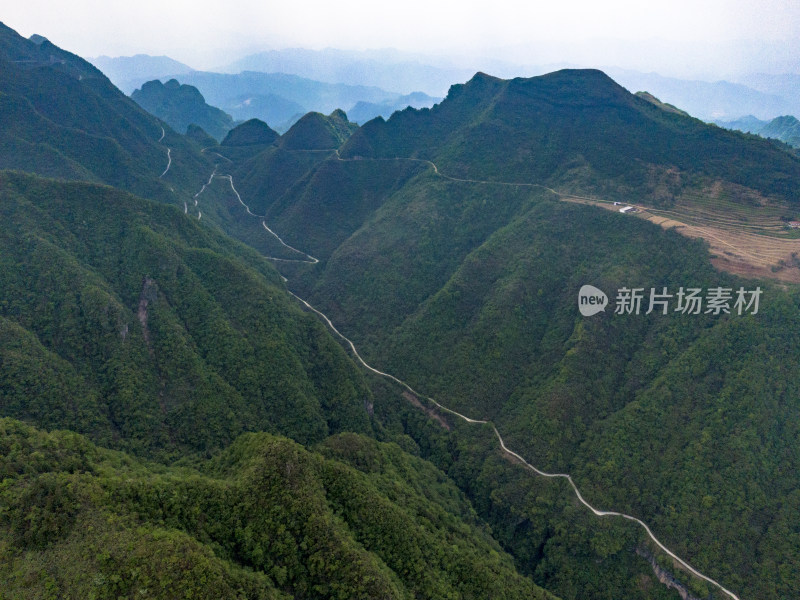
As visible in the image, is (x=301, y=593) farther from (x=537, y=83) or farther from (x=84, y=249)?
(x=537, y=83)

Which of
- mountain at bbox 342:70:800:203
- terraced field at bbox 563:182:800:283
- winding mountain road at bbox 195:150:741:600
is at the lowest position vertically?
winding mountain road at bbox 195:150:741:600

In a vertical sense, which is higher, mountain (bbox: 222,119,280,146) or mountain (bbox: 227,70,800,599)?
mountain (bbox: 222,119,280,146)

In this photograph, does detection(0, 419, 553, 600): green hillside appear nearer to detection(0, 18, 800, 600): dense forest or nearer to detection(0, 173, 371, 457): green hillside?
detection(0, 18, 800, 600): dense forest

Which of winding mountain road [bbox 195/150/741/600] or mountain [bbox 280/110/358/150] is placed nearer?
winding mountain road [bbox 195/150/741/600]

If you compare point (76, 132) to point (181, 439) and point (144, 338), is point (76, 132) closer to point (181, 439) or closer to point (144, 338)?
point (144, 338)

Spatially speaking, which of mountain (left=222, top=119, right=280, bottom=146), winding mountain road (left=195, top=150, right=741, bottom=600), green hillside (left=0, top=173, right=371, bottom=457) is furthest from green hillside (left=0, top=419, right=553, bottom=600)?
mountain (left=222, top=119, right=280, bottom=146)

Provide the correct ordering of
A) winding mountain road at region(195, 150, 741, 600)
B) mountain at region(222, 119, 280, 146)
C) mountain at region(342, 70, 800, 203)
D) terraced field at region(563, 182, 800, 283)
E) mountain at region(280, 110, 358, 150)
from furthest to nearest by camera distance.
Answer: mountain at region(222, 119, 280, 146) < mountain at region(280, 110, 358, 150) < mountain at region(342, 70, 800, 203) < terraced field at region(563, 182, 800, 283) < winding mountain road at region(195, 150, 741, 600)

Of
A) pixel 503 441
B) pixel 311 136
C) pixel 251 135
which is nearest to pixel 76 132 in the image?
pixel 311 136

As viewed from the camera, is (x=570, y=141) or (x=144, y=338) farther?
(x=570, y=141)

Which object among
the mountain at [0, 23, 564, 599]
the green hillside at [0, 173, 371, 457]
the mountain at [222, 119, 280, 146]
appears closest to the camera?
the mountain at [0, 23, 564, 599]

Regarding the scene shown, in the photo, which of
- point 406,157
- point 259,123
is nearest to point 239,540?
point 406,157

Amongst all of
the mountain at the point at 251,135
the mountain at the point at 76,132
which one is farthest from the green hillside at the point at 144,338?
the mountain at the point at 251,135
